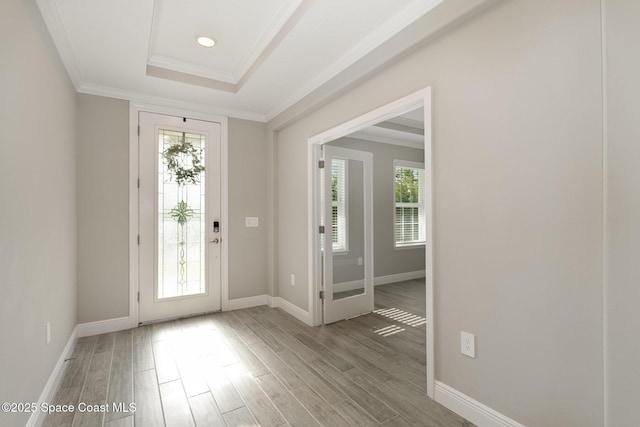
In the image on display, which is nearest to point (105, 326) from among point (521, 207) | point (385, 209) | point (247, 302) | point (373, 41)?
point (247, 302)

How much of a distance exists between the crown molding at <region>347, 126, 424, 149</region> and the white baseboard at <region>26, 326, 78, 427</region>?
442 cm

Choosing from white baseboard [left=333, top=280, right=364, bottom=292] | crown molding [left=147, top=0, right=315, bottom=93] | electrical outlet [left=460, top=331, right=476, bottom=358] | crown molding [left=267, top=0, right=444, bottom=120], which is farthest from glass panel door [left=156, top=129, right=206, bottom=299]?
electrical outlet [left=460, top=331, right=476, bottom=358]

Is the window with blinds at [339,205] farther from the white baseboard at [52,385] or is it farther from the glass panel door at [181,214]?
the white baseboard at [52,385]

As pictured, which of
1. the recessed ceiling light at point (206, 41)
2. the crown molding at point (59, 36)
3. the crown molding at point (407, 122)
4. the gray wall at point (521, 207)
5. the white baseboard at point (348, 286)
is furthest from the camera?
the crown molding at point (407, 122)

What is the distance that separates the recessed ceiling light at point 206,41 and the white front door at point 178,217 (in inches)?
51.3

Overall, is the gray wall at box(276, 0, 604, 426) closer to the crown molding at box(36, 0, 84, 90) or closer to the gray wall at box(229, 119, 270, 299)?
the crown molding at box(36, 0, 84, 90)

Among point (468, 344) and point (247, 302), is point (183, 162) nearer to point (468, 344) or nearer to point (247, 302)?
point (247, 302)

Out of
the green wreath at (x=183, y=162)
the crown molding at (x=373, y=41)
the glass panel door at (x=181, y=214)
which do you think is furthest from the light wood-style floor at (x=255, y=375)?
the crown molding at (x=373, y=41)

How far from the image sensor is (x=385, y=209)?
558 centimetres

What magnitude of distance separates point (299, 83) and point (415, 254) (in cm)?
410

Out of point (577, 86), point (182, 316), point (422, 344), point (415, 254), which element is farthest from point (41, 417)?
point (415, 254)

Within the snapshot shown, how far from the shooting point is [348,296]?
373 centimetres

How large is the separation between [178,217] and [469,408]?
3412 millimetres

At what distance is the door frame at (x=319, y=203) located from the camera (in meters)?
2.06
